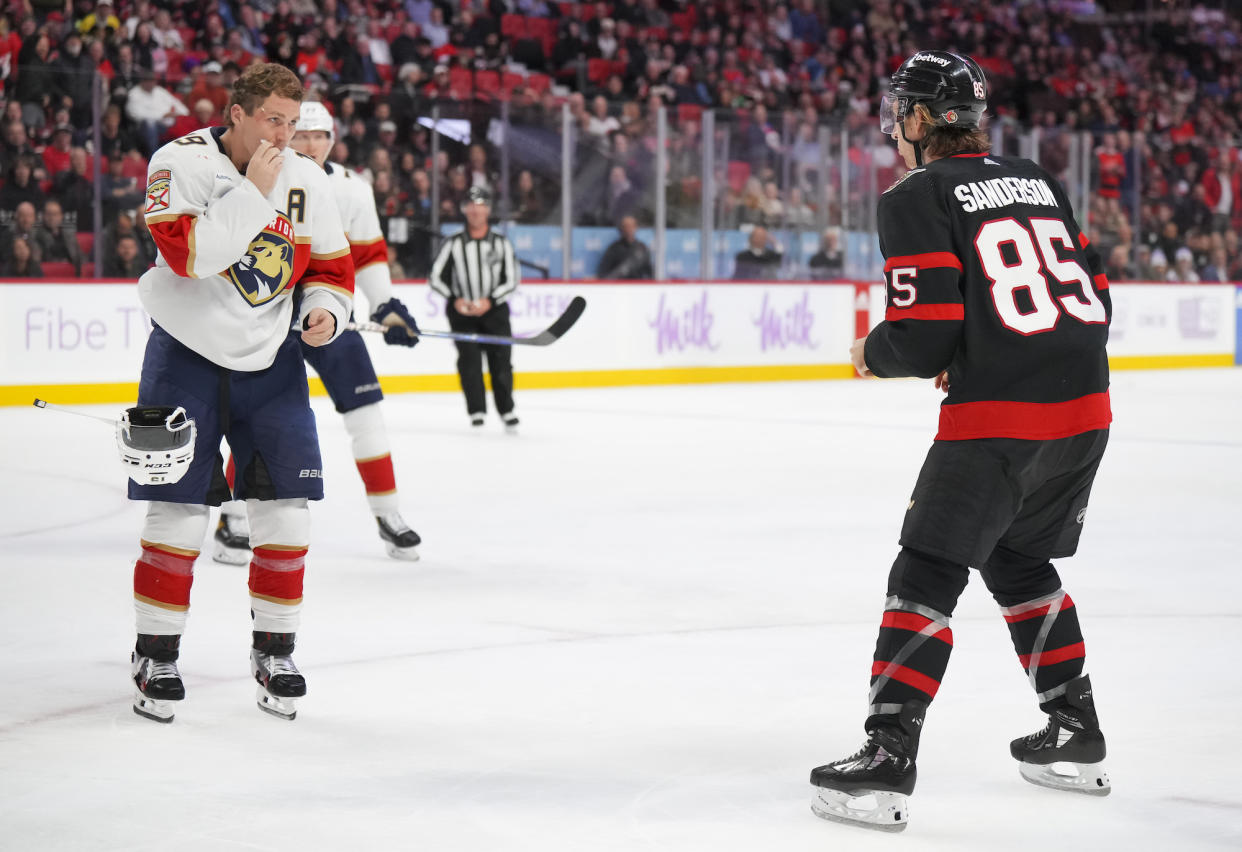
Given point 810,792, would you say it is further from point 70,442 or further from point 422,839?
point 70,442

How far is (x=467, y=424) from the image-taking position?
9609mm

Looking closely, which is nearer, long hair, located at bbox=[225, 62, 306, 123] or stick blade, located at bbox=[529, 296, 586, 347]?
long hair, located at bbox=[225, 62, 306, 123]

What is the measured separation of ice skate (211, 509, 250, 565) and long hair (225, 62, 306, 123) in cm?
199

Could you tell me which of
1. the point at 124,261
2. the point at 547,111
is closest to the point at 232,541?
the point at 124,261

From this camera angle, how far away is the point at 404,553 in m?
4.91

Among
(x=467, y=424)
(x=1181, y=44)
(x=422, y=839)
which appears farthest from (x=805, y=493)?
(x=1181, y=44)

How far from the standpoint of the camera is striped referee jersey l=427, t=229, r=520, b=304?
940 centimetres

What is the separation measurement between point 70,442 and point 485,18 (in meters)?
8.08

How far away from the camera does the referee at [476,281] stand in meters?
9.35

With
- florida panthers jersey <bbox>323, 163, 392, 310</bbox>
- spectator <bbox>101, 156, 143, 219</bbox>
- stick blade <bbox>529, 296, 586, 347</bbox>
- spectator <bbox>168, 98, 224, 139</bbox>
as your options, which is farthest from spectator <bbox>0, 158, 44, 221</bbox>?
florida panthers jersey <bbox>323, 163, 392, 310</bbox>

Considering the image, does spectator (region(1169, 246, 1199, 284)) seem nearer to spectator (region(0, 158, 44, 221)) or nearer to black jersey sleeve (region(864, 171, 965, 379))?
spectator (region(0, 158, 44, 221))

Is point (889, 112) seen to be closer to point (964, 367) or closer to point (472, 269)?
point (964, 367)

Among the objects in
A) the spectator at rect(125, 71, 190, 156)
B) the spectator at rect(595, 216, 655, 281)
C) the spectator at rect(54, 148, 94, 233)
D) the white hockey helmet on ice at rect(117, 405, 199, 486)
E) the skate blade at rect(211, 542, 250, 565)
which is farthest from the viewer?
the spectator at rect(595, 216, 655, 281)

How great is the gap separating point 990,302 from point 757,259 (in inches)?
443
